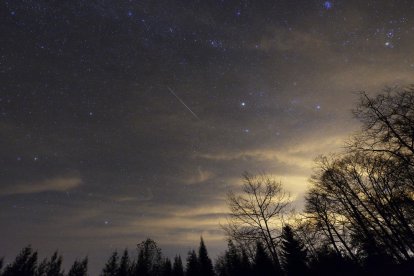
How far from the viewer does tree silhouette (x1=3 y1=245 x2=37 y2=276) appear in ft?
204

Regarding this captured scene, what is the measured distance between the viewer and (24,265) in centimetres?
6378

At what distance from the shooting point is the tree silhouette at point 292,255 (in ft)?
76.9

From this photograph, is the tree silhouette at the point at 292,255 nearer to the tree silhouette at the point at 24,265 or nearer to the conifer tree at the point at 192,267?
the conifer tree at the point at 192,267

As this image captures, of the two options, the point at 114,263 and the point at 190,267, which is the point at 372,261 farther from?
the point at 114,263

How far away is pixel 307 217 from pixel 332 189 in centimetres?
410

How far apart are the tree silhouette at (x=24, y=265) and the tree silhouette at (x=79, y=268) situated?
11.0 metres

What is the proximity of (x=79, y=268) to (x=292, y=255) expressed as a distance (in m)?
74.9

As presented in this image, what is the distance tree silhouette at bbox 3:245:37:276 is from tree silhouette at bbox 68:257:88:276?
36.1 feet

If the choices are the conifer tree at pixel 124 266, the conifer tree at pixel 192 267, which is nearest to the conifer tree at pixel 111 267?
the conifer tree at pixel 124 266

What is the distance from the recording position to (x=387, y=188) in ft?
57.2

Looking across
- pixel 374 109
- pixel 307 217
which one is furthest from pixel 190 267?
pixel 374 109

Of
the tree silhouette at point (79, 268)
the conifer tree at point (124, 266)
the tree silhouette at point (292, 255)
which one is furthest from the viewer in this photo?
the tree silhouette at point (79, 268)

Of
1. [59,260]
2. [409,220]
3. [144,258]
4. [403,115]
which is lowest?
[409,220]

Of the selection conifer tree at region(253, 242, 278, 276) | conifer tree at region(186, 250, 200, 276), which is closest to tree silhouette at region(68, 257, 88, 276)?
conifer tree at region(186, 250, 200, 276)
